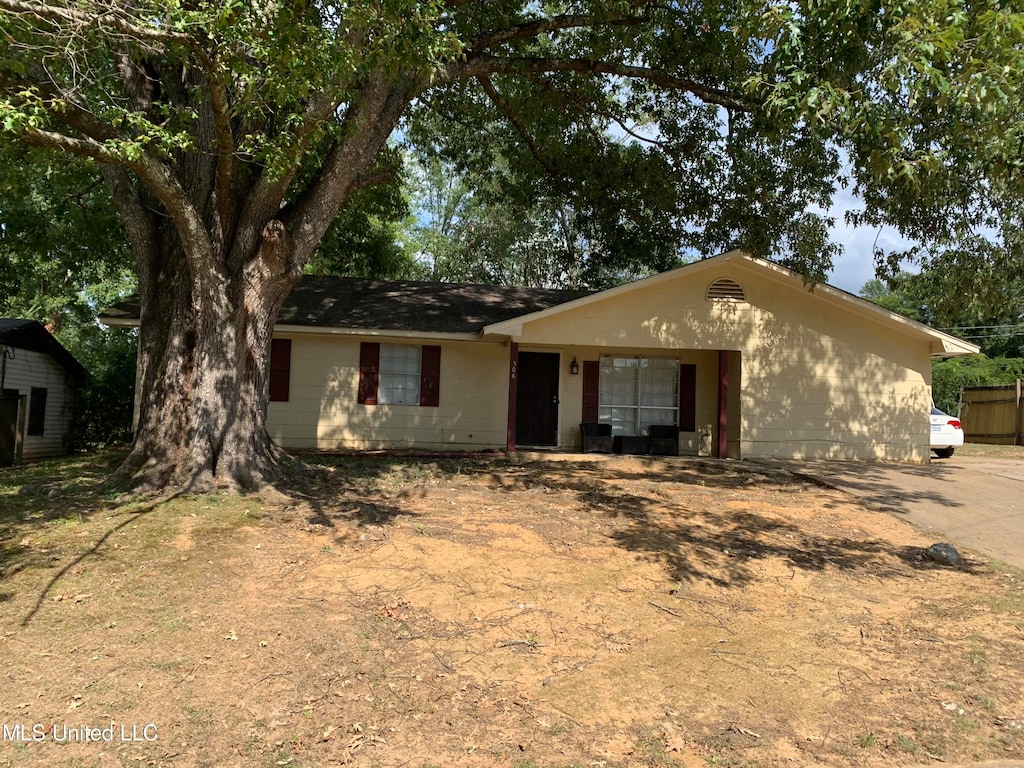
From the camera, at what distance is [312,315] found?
1427 cm

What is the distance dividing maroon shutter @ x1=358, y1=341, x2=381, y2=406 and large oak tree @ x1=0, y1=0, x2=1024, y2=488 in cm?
378

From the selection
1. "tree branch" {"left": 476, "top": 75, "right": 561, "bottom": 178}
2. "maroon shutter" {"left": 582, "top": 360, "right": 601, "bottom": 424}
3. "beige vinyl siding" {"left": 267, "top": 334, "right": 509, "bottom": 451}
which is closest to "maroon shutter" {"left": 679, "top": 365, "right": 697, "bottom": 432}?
"maroon shutter" {"left": 582, "top": 360, "right": 601, "bottom": 424}

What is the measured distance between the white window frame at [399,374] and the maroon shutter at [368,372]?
4.3 inches

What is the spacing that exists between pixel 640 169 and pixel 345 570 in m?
9.86

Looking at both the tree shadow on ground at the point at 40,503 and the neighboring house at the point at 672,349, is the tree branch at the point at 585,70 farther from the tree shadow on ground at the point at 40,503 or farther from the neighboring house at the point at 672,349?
the tree shadow on ground at the point at 40,503

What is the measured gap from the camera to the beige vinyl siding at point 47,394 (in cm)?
1462

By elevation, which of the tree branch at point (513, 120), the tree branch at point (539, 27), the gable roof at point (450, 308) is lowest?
the gable roof at point (450, 308)

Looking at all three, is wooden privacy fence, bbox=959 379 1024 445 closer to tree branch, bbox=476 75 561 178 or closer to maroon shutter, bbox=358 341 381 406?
tree branch, bbox=476 75 561 178

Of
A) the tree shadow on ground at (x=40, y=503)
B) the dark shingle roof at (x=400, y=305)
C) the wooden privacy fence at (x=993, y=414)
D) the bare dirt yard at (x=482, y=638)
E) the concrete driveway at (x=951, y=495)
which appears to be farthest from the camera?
the wooden privacy fence at (x=993, y=414)

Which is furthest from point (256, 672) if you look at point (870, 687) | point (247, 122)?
point (247, 122)

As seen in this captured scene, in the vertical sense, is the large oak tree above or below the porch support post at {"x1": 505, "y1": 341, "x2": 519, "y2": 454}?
above

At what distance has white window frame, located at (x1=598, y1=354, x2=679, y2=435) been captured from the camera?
50.6ft

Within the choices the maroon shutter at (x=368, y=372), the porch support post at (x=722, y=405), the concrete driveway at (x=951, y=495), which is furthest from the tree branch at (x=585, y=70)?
the concrete driveway at (x=951, y=495)

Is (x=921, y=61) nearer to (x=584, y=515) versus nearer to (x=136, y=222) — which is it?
(x=584, y=515)
